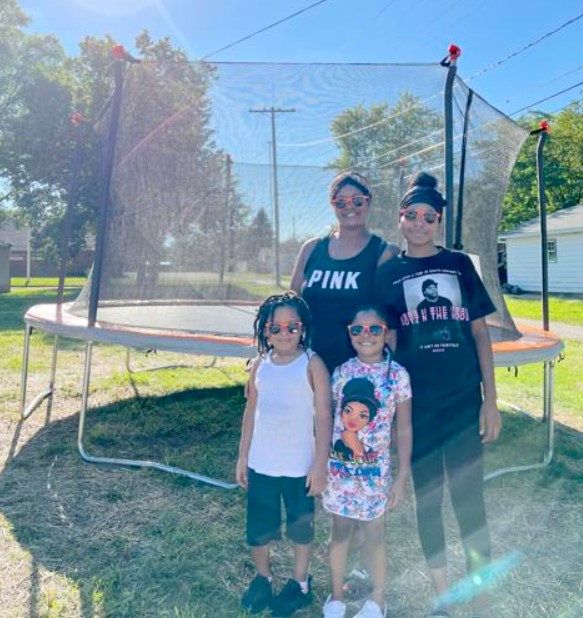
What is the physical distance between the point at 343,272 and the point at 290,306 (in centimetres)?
18

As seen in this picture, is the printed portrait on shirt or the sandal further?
the sandal

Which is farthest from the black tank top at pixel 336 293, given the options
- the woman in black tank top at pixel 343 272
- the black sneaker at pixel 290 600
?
the black sneaker at pixel 290 600

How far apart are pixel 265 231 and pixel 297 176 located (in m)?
0.36

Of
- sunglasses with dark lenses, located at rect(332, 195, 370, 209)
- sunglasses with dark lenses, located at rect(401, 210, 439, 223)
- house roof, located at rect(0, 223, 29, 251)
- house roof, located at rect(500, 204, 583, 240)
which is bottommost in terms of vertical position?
sunglasses with dark lenses, located at rect(401, 210, 439, 223)

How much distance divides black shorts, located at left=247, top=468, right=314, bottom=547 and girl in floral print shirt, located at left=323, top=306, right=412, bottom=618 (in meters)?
0.08

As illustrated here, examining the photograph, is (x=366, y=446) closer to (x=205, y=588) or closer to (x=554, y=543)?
(x=205, y=588)

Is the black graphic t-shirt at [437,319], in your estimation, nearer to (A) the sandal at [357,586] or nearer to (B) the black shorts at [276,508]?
(B) the black shorts at [276,508]

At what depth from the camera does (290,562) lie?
1.72 metres

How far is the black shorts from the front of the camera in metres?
1.44

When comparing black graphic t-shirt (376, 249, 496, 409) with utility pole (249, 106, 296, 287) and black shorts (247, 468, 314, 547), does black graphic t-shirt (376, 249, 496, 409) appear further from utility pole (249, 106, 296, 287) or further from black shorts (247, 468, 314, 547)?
utility pole (249, 106, 296, 287)

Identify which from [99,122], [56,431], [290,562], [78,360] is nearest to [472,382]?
[290,562]

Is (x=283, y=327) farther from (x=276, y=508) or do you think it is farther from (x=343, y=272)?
(x=276, y=508)

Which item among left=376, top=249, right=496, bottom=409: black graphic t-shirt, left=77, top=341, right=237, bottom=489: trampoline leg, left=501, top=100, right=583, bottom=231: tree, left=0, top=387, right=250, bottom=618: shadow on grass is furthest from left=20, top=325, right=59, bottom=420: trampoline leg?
left=501, top=100, right=583, bottom=231: tree

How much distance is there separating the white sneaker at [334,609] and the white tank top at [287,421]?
34cm
